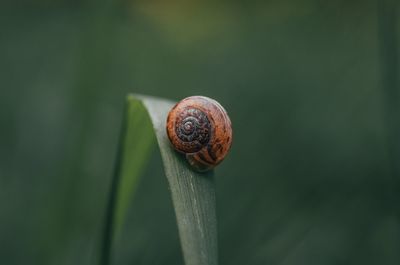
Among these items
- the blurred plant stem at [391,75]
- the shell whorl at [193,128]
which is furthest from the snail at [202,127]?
the blurred plant stem at [391,75]

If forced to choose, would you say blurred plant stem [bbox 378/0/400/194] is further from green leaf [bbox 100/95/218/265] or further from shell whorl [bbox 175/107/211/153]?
green leaf [bbox 100/95/218/265]

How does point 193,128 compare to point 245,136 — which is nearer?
point 193,128

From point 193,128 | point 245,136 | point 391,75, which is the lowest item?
point 245,136

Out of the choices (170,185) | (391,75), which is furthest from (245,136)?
(170,185)

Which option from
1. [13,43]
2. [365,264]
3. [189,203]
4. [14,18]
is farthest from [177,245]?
[14,18]

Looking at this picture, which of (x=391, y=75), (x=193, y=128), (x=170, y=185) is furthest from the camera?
(x=391, y=75)

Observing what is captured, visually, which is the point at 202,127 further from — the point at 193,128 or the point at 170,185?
the point at 170,185
